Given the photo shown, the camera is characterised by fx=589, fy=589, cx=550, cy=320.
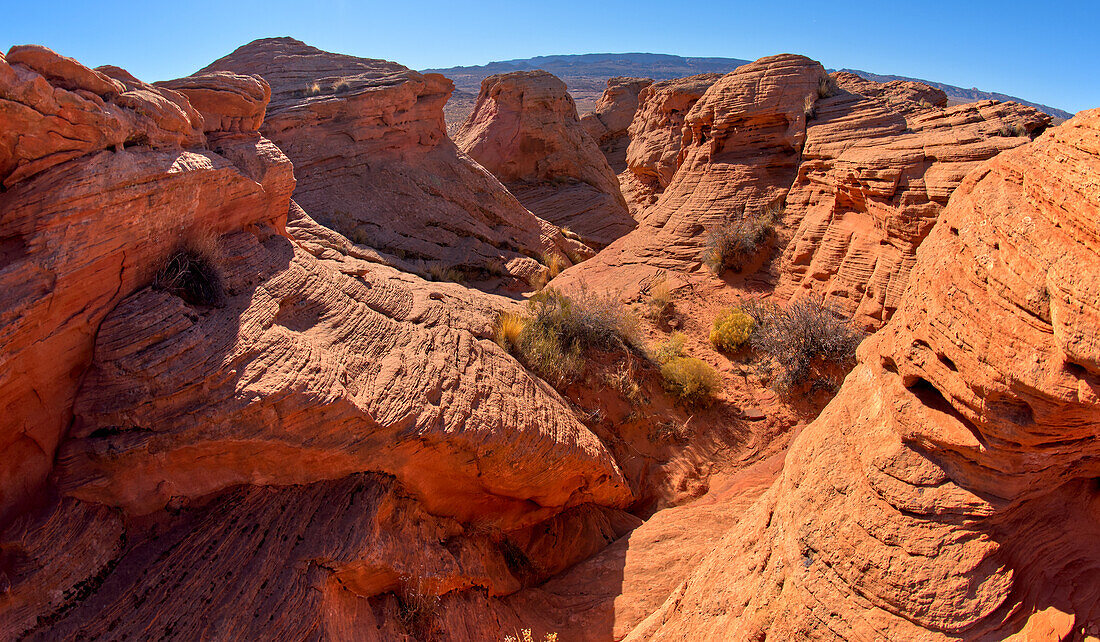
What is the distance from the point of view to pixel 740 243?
10.6m

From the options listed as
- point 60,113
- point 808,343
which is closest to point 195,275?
point 60,113

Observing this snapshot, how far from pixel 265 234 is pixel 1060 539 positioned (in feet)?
21.3

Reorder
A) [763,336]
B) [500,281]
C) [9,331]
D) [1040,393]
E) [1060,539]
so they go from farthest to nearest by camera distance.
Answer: [500,281]
[763,336]
[9,331]
[1060,539]
[1040,393]

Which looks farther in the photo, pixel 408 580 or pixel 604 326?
pixel 604 326

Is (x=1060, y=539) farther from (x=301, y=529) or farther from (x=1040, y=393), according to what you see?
(x=301, y=529)

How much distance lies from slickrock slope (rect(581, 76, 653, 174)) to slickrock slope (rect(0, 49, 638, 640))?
79.2 feet

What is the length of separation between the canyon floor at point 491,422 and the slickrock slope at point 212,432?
2 cm

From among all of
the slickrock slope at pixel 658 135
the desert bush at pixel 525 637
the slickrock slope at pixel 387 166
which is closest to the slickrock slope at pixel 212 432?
the desert bush at pixel 525 637

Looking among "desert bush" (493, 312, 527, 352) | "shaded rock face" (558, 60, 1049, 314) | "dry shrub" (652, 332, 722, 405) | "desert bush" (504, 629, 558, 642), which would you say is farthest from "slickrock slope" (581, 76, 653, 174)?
"desert bush" (504, 629, 558, 642)

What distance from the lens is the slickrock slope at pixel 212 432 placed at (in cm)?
363

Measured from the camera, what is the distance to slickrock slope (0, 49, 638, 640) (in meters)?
3.63

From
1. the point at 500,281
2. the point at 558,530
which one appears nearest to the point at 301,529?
the point at 558,530

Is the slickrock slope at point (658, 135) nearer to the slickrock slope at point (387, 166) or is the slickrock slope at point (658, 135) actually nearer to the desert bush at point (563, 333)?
the slickrock slope at point (387, 166)

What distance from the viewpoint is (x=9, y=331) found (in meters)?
3.40
